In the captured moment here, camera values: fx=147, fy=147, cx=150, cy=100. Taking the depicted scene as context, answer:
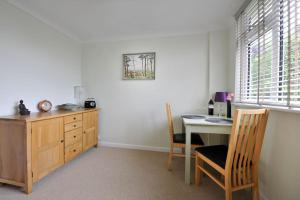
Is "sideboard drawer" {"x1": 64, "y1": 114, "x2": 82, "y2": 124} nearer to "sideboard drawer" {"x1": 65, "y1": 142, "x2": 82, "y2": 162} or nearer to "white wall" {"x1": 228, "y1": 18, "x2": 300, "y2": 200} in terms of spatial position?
"sideboard drawer" {"x1": 65, "y1": 142, "x2": 82, "y2": 162}

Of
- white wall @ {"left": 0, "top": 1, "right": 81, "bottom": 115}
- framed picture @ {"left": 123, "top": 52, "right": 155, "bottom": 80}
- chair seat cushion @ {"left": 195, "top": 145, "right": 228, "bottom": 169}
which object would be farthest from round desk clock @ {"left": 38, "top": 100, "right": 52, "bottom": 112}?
chair seat cushion @ {"left": 195, "top": 145, "right": 228, "bottom": 169}

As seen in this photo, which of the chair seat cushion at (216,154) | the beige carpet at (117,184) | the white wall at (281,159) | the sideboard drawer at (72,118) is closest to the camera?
the white wall at (281,159)

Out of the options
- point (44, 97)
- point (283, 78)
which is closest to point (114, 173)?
point (44, 97)

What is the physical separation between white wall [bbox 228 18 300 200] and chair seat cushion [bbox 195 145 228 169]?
1.32ft

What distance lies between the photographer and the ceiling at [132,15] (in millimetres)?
2016

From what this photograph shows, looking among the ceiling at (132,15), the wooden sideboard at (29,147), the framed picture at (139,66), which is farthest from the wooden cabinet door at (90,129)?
the ceiling at (132,15)

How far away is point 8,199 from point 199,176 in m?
2.15

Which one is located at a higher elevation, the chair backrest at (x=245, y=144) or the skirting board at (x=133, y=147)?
the chair backrest at (x=245, y=144)

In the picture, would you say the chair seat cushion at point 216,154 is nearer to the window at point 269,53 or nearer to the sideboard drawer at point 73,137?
the window at point 269,53

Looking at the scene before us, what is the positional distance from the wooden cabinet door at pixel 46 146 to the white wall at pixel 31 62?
58 cm

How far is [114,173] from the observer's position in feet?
6.95

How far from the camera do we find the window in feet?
3.96

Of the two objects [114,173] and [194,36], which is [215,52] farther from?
[114,173]

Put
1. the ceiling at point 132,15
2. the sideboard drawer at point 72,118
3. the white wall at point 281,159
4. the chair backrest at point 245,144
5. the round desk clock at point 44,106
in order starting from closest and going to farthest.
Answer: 1. the white wall at point 281,159
2. the chair backrest at point 245,144
3. the ceiling at point 132,15
4. the sideboard drawer at point 72,118
5. the round desk clock at point 44,106
